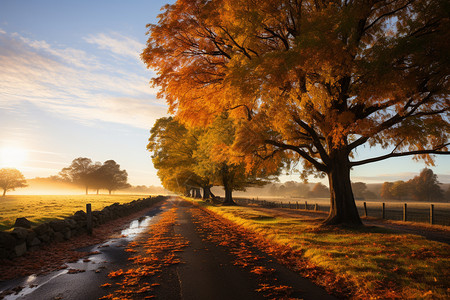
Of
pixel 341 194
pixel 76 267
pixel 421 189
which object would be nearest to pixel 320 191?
pixel 421 189

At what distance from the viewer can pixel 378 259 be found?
21.1 feet

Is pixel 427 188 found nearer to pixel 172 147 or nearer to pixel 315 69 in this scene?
pixel 172 147

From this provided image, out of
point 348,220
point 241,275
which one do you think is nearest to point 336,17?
point 241,275

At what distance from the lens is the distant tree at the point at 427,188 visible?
7769 centimetres

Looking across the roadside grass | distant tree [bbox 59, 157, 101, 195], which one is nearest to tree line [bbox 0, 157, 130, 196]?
distant tree [bbox 59, 157, 101, 195]

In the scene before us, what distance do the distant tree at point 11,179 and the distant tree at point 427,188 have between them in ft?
419

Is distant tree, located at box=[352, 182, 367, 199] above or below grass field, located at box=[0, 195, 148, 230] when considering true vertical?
below

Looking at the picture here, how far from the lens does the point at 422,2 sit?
24.2 feet

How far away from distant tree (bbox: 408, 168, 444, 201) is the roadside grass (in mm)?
91978

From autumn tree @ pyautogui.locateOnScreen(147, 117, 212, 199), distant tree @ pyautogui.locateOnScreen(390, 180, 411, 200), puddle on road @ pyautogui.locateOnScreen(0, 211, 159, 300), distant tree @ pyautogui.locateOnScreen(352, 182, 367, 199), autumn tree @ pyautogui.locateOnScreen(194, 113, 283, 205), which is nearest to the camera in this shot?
puddle on road @ pyautogui.locateOnScreen(0, 211, 159, 300)

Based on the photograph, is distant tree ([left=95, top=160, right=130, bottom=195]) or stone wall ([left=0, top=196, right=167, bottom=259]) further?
distant tree ([left=95, top=160, right=130, bottom=195])

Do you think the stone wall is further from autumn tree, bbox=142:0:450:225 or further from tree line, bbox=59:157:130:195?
tree line, bbox=59:157:130:195

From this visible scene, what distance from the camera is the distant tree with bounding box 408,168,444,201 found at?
3059 inches

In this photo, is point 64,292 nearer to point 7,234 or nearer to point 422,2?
→ point 7,234
